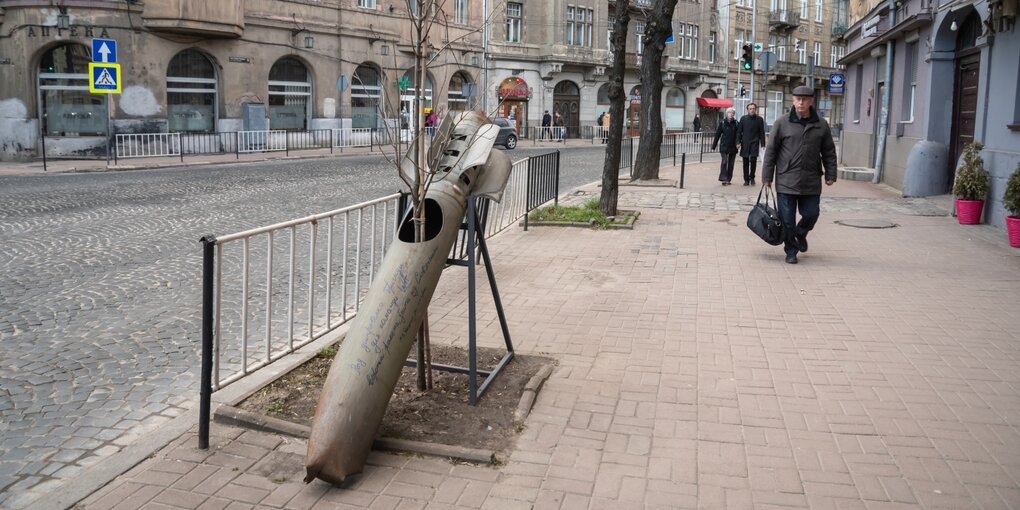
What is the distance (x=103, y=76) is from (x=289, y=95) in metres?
12.5

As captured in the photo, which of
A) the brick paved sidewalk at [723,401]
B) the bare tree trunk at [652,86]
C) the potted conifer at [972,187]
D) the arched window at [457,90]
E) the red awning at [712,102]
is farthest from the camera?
the red awning at [712,102]

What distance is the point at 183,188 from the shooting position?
59.0 feet

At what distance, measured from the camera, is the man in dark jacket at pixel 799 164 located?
9.84 meters

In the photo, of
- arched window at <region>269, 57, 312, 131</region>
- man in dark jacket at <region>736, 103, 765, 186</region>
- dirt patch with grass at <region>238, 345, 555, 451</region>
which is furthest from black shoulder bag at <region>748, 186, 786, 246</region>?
arched window at <region>269, 57, 312, 131</region>

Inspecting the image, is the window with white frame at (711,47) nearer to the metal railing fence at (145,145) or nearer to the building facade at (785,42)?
the building facade at (785,42)

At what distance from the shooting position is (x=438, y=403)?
5.18m

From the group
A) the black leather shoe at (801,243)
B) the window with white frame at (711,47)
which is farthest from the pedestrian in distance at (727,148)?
the window with white frame at (711,47)

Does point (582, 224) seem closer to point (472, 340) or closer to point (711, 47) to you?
point (472, 340)

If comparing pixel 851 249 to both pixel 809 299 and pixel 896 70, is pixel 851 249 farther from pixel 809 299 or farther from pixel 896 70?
pixel 896 70

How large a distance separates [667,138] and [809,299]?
74.8ft

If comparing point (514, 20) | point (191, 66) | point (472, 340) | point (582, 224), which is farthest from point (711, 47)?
point (472, 340)

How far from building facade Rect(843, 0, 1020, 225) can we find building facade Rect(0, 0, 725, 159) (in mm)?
8579

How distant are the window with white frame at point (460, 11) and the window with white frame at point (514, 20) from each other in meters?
6.37

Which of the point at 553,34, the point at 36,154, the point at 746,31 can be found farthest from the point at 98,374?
the point at 746,31
